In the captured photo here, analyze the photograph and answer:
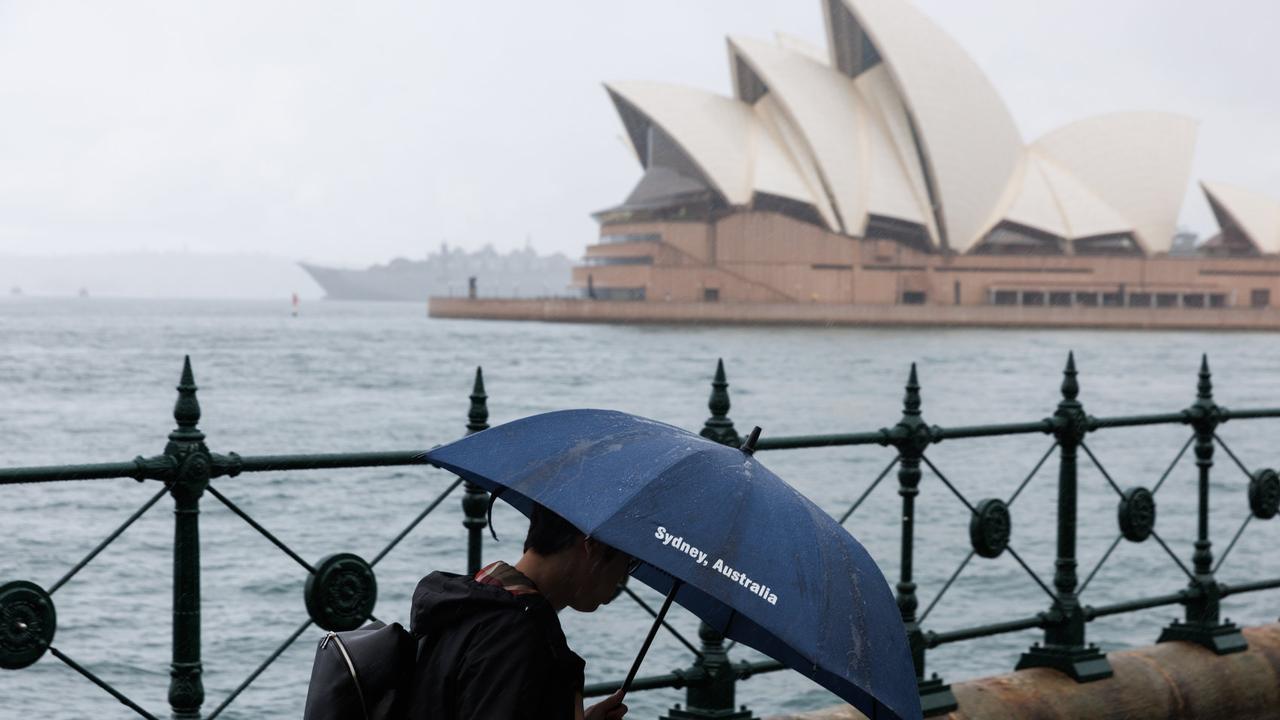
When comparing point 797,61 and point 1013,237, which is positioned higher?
point 797,61

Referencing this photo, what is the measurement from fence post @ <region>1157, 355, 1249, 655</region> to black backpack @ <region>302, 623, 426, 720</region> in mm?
3812

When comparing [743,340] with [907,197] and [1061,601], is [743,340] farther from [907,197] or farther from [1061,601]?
[1061,601]

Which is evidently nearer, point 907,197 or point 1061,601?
point 1061,601

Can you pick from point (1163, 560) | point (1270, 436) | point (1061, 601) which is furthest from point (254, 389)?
point (1061, 601)

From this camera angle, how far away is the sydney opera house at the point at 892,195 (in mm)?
65938

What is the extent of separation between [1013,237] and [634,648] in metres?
65.0

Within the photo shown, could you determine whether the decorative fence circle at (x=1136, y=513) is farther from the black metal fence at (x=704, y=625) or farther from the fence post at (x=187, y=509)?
the fence post at (x=187, y=509)

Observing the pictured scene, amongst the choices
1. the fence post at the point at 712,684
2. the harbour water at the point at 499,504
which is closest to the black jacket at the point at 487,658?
the harbour water at the point at 499,504

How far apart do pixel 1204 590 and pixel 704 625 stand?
2167 millimetres

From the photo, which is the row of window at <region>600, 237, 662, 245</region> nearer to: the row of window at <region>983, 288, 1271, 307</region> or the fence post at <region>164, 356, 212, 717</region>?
the row of window at <region>983, 288, 1271, 307</region>

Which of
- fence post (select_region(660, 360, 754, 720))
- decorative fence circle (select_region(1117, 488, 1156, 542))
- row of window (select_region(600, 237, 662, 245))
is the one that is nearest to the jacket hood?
fence post (select_region(660, 360, 754, 720))

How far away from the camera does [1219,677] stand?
4.75 m

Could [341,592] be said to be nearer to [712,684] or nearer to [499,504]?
[712,684]

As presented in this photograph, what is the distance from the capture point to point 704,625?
3699 millimetres
